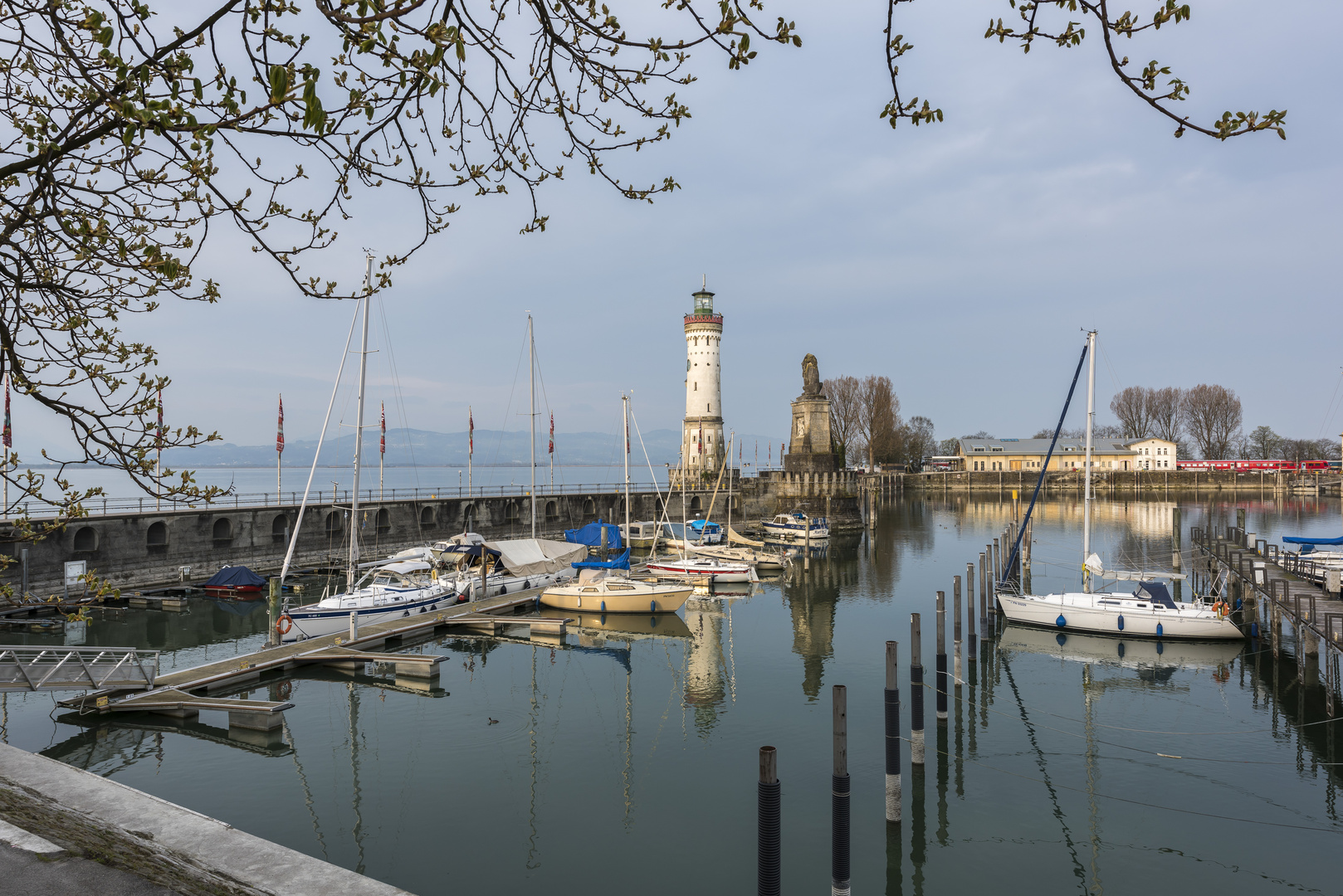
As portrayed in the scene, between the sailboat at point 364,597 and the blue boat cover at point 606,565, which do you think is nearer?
the sailboat at point 364,597

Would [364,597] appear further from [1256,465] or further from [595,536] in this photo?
[1256,465]

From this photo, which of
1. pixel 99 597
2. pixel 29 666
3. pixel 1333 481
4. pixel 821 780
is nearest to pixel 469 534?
pixel 29 666

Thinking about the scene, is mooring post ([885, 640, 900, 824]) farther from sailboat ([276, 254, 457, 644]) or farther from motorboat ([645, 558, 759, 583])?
motorboat ([645, 558, 759, 583])

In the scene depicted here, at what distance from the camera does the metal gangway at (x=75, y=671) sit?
17.2 meters

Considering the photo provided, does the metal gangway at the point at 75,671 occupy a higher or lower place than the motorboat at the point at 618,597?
higher

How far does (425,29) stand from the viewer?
15.3 ft

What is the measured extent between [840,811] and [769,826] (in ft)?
6.27

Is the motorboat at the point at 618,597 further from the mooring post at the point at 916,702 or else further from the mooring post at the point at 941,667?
the mooring post at the point at 916,702

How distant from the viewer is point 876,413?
12288 cm

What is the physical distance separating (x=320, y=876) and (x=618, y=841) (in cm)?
667

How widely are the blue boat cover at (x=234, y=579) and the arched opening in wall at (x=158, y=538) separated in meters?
3.60

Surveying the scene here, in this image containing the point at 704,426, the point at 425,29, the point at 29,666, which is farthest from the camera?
the point at 704,426

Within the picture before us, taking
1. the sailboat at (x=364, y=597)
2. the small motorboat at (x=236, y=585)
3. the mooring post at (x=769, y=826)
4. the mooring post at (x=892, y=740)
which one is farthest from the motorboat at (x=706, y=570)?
the mooring post at (x=769, y=826)

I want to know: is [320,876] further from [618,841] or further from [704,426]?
[704,426]
